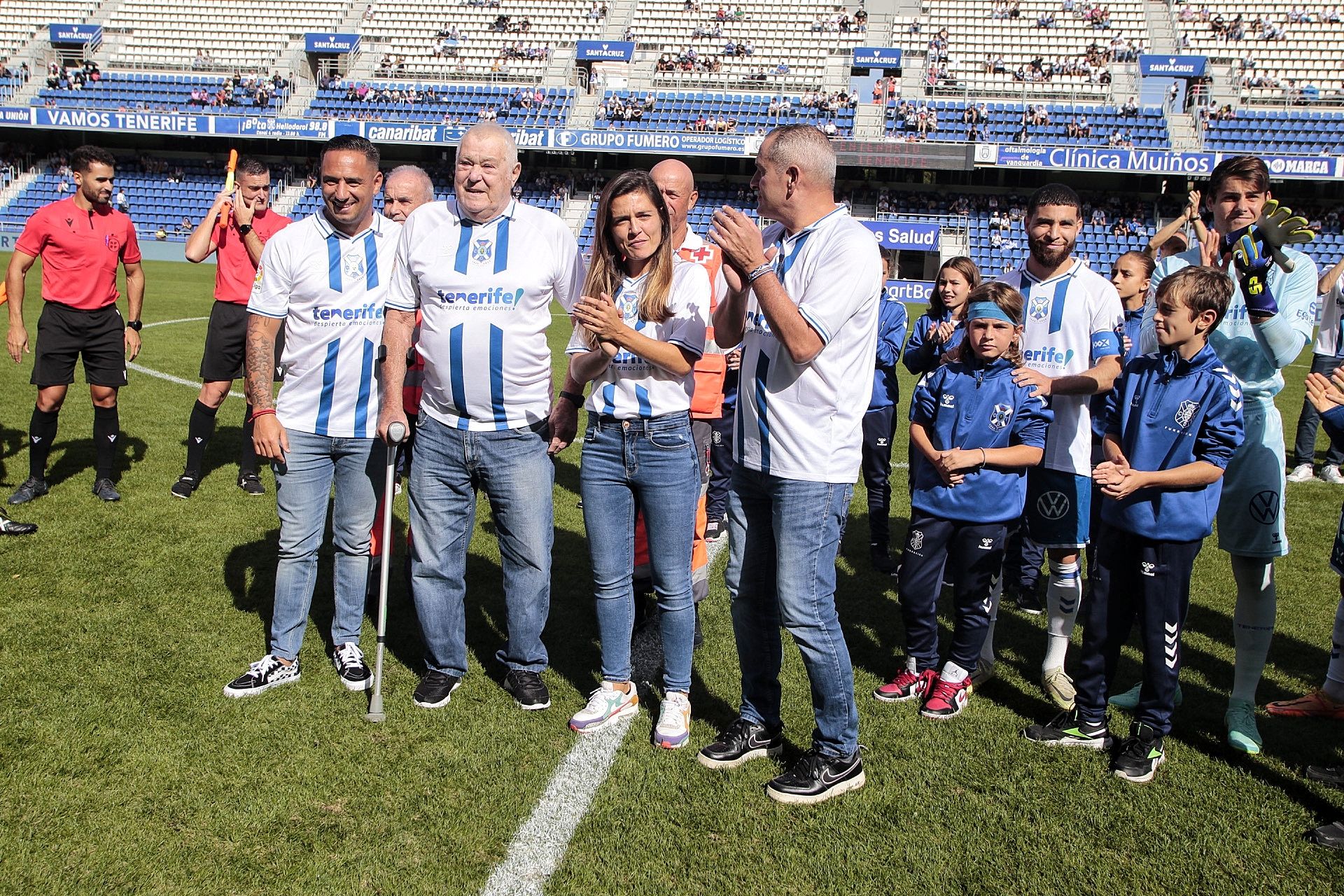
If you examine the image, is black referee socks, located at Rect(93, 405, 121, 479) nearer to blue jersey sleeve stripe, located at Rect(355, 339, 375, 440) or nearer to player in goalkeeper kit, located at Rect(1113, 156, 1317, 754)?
blue jersey sleeve stripe, located at Rect(355, 339, 375, 440)

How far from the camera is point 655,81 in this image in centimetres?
3800

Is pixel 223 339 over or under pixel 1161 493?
under

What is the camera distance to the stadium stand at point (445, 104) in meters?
36.9

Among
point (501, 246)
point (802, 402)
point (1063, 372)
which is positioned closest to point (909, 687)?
point (1063, 372)

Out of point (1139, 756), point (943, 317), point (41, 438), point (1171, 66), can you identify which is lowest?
point (1139, 756)

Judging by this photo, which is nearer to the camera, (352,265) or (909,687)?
(352,265)

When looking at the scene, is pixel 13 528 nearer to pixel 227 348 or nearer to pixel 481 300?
pixel 227 348

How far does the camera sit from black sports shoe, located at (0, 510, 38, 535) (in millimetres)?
5750

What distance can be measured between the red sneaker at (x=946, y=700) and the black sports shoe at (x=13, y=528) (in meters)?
5.25

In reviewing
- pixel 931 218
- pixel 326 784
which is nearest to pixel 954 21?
pixel 931 218

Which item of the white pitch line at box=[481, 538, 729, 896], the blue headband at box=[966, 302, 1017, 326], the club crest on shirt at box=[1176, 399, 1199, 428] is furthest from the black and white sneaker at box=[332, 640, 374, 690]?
the club crest on shirt at box=[1176, 399, 1199, 428]

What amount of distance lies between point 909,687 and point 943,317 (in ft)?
7.54

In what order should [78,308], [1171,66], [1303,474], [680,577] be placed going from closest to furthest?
[680,577] < [78,308] < [1303,474] < [1171,66]

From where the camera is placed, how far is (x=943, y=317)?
18.3 ft
